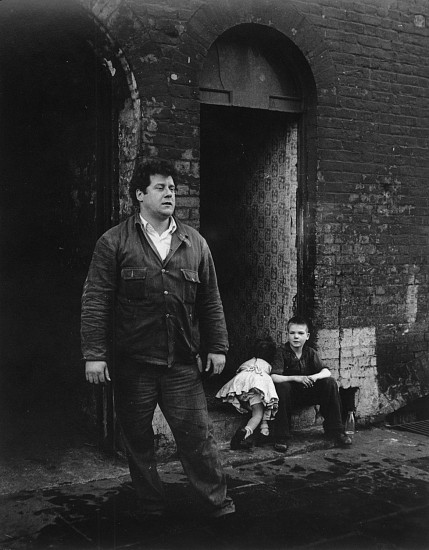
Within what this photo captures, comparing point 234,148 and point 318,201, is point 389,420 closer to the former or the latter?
point 318,201

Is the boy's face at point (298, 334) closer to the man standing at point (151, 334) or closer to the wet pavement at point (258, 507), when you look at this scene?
the wet pavement at point (258, 507)

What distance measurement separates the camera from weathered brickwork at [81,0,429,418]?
5.70m

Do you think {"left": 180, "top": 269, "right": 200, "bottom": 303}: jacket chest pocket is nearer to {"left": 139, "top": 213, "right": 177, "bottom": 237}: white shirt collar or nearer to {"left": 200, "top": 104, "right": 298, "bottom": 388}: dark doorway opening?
{"left": 139, "top": 213, "right": 177, "bottom": 237}: white shirt collar

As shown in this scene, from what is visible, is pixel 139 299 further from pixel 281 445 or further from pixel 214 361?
pixel 281 445

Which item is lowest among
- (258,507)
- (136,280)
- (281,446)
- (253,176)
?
(258,507)

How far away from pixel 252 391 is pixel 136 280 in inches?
78.5

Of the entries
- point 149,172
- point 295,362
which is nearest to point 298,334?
point 295,362

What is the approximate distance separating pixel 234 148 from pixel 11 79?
7.26 ft

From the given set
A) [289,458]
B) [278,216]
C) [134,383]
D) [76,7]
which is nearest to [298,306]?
[278,216]

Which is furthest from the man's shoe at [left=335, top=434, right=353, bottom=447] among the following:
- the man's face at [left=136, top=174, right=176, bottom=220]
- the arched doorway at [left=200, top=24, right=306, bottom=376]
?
the man's face at [left=136, top=174, right=176, bottom=220]

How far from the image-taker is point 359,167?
21.6ft

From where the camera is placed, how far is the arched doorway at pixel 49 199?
564 centimetres

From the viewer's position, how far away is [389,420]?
7.00 meters

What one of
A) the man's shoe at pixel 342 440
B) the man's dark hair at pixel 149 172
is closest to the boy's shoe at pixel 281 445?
the man's shoe at pixel 342 440
